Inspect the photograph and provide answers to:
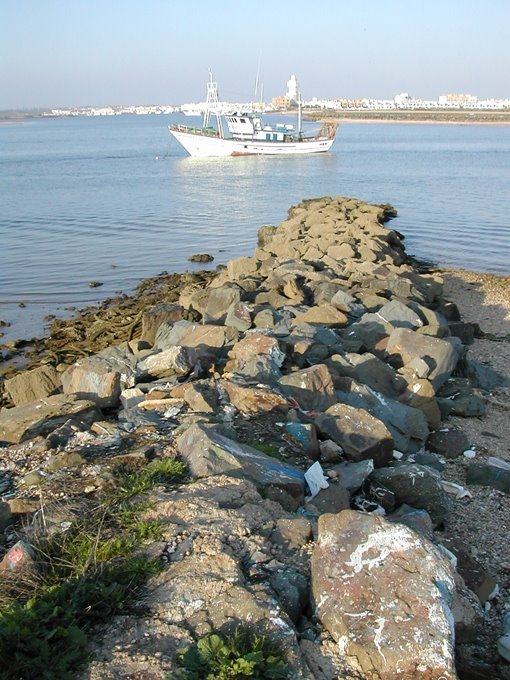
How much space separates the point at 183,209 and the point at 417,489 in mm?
27010

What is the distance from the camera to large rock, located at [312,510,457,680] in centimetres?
313

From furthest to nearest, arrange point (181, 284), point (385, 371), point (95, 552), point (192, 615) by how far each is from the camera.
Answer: point (181, 284), point (385, 371), point (95, 552), point (192, 615)

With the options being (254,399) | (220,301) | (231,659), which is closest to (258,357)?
(254,399)

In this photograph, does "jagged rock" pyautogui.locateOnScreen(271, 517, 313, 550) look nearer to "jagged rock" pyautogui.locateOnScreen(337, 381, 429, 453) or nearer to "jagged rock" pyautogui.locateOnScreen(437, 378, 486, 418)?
"jagged rock" pyautogui.locateOnScreen(337, 381, 429, 453)

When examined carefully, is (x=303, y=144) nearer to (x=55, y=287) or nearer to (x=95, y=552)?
(x=55, y=287)

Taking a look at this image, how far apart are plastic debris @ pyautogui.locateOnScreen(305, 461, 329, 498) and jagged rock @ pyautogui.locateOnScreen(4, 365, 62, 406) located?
192 inches

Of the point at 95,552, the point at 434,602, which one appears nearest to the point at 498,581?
the point at 434,602

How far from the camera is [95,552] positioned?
359 centimetres

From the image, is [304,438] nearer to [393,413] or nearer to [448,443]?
[393,413]

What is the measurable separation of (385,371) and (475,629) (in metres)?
4.14

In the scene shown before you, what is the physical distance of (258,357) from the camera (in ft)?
23.6

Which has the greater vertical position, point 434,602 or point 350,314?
point 434,602

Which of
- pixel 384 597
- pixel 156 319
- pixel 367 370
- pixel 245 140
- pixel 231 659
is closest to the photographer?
pixel 231 659

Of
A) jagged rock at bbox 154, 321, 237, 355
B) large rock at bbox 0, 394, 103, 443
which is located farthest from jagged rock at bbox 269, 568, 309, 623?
jagged rock at bbox 154, 321, 237, 355
